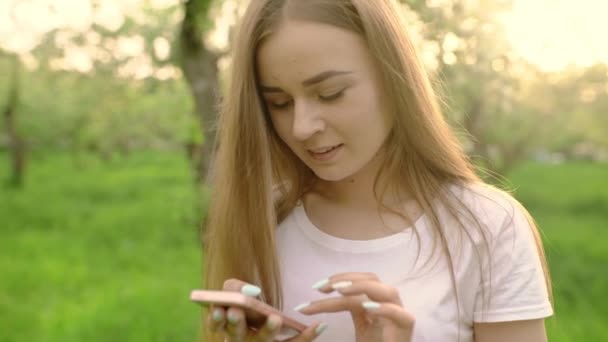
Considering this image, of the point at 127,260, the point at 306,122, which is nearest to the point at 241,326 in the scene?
the point at 306,122

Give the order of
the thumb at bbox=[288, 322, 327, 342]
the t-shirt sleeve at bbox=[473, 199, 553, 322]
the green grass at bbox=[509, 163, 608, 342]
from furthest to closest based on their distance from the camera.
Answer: the green grass at bbox=[509, 163, 608, 342] → the t-shirt sleeve at bbox=[473, 199, 553, 322] → the thumb at bbox=[288, 322, 327, 342]

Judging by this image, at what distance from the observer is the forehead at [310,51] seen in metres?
1.53

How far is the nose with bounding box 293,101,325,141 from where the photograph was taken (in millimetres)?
1543

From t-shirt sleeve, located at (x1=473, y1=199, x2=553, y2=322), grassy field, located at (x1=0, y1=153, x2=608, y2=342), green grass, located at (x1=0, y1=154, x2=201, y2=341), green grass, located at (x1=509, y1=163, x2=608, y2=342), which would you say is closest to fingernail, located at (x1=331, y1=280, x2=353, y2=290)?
t-shirt sleeve, located at (x1=473, y1=199, x2=553, y2=322)

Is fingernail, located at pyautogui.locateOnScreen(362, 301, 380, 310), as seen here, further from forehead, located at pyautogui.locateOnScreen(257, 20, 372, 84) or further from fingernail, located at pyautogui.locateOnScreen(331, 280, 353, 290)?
forehead, located at pyautogui.locateOnScreen(257, 20, 372, 84)

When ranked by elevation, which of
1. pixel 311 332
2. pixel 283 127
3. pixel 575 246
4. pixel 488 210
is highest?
Answer: pixel 283 127

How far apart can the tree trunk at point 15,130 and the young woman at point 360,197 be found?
44.3 ft

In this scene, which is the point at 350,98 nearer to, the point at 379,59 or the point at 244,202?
the point at 379,59

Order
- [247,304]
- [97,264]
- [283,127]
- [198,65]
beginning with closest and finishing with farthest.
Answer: [247,304] → [283,127] → [198,65] → [97,264]

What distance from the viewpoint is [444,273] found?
1.56 metres

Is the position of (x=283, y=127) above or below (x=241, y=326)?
above

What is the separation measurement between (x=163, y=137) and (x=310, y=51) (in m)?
15.0

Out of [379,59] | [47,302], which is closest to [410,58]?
[379,59]

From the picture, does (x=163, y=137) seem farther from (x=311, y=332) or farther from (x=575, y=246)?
(x=311, y=332)
